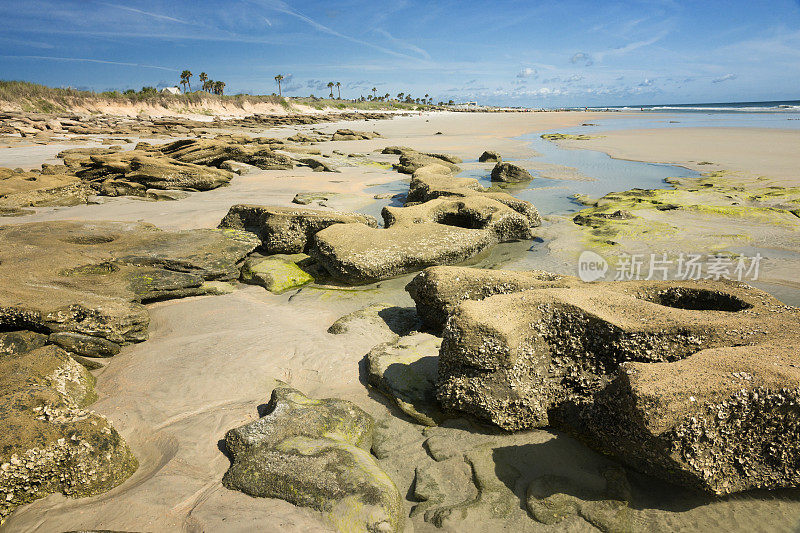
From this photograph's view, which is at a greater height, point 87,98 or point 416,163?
point 87,98

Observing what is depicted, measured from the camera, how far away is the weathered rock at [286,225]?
275 inches

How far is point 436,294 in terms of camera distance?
4273 mm

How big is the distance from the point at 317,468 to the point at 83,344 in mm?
2873

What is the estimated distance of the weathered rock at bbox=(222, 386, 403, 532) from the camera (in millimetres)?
2389

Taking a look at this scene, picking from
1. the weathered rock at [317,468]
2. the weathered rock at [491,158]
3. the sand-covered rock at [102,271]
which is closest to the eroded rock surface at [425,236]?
the sand-covered rock at [102,271]

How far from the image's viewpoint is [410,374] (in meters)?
3.64

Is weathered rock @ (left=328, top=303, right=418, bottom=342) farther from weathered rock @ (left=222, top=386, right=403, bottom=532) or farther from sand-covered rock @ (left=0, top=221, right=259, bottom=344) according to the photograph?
sand-covered rock @ (left=0, top=221, right=259, bottom=344)

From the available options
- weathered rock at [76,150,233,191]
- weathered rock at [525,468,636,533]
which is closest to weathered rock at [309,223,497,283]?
weathered rock at [525,468,636,533]

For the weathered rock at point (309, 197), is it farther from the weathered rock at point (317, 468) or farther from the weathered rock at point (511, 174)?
the weathered rock at point (317, 468)

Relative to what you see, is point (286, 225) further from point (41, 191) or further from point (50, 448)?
point (41, 191)

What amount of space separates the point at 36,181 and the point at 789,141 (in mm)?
31093

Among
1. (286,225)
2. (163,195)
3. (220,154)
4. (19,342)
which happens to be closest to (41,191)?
(163,195)

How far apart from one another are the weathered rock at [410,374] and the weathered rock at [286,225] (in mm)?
3573

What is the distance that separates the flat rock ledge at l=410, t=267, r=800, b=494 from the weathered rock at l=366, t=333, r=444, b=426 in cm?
21
